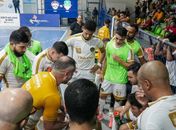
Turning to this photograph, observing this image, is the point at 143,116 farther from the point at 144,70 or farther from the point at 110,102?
the point at 110,102

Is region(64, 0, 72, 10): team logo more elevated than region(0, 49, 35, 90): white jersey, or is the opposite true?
region(64, 0, 72, 10): team logo

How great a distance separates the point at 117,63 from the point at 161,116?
380 cm

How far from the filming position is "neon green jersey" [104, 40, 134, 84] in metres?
6.43

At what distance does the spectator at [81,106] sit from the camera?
230 cm

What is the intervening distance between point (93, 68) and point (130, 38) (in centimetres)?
103

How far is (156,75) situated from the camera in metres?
2.97

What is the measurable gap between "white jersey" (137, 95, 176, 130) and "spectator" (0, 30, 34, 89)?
247cm

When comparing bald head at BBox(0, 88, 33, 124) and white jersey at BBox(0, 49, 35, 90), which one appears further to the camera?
white jersey at BBox(0, 49, 35, 90)

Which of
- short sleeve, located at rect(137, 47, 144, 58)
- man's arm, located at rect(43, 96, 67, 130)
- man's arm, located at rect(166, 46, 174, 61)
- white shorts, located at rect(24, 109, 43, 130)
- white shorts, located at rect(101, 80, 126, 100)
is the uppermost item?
man's arm, located at rect(166, 46, 174, 61)

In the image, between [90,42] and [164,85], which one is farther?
[90,42]

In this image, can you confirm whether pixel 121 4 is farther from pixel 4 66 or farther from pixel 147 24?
pixel 4 66

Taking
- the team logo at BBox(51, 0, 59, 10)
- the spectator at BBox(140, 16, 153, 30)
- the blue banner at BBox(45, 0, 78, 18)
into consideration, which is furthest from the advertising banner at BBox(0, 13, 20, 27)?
the spectator at BBox(140, 16, 153, 30)

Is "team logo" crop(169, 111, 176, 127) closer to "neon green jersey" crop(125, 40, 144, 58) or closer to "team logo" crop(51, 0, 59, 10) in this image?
"neon green jersey" crop(125, 40, 144, 58)

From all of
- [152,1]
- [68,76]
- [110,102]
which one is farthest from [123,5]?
[68,76]
